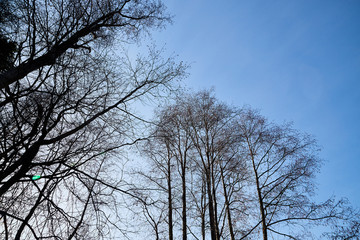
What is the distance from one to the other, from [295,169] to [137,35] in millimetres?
8400

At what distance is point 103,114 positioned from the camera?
3.56 metres

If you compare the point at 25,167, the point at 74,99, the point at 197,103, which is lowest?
the point at 25,167

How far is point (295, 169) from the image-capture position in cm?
890

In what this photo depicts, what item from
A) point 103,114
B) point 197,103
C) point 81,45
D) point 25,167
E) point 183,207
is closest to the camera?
point 25,167

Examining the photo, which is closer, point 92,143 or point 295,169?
point 92,143

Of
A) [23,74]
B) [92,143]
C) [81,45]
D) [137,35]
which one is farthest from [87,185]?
[137,35]

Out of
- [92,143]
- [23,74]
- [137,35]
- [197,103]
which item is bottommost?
[92,143]

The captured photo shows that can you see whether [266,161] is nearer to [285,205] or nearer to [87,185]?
[285,205]

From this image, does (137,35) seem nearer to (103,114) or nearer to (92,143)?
(103,114)

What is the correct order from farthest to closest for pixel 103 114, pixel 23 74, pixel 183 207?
1. pixel 183 207
2. pixel 103 114
3. pixel 23 74

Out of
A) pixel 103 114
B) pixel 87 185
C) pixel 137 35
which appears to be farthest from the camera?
pixel 137 35

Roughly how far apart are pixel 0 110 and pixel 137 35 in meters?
4.26

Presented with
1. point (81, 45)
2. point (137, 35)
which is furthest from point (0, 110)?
point (137, 35)

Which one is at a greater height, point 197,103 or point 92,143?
point 197,103
